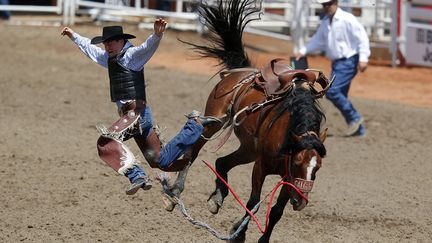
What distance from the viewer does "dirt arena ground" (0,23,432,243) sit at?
6.63 m

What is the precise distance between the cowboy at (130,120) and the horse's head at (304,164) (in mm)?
949

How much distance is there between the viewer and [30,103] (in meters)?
11.7

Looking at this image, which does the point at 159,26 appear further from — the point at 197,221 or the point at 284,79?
the point at 197,221

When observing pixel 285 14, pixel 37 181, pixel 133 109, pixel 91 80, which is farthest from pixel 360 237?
pixel 285 14

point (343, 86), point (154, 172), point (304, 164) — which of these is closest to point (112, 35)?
point (304, 164)

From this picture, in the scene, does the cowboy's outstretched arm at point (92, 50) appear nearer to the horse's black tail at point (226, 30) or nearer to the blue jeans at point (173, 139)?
the blue jeans at point (173, 139)

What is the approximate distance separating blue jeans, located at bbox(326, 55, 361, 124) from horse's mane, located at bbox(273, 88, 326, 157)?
4.82 metres

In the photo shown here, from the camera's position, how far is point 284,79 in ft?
19.8

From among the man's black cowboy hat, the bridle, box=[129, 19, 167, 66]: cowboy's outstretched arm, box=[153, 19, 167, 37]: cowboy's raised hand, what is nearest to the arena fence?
the man's black cowboy hat

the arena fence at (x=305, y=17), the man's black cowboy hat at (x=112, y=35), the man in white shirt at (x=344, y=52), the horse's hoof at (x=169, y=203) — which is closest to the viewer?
the man's black cowboy hat at (x=112, y=35)

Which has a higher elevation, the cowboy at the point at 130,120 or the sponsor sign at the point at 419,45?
the sponsor sign at the point at 419,45

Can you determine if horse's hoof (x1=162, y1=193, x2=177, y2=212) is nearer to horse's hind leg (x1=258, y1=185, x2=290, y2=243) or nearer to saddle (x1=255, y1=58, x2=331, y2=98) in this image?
horse's hind leg (x1=258, y1=185, x2=290, y2=243)

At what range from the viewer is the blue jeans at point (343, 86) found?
10.6m

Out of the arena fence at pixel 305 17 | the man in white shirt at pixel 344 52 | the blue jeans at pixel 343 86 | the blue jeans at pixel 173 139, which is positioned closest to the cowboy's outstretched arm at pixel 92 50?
the blue jeans at pixel 173 139
